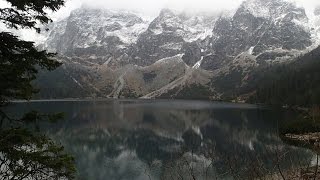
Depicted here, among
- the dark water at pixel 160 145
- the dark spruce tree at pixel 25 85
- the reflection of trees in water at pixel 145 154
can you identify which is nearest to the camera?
the dark spruce tree at pixel 25 85

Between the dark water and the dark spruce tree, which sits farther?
the dark water

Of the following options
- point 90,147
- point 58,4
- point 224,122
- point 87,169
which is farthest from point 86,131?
point 58,4

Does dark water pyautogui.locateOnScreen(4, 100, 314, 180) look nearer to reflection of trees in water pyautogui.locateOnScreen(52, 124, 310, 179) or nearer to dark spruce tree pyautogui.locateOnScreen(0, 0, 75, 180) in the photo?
reflection of trees in water pyautogui.locateOnScreen(52, 124, 310, 179)

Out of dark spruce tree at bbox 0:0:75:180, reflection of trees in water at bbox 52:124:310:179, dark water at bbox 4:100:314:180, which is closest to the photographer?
dark spruce tree at bbox 0:0:75:180

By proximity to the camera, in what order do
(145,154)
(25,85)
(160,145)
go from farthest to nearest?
(160,145) < (145,154) < (25,85)

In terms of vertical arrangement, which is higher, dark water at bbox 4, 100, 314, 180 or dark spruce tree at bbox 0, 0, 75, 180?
dark spruce tree at bbox 0, 0, 75, 180

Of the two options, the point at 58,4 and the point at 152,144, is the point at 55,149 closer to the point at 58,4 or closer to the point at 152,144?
the point at 58,4

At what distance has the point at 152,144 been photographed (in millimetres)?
100250

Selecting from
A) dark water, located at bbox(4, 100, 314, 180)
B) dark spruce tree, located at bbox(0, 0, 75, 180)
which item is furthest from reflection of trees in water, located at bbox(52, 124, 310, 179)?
dark spruce tree, located at bbox(0, 0, 75, 180)

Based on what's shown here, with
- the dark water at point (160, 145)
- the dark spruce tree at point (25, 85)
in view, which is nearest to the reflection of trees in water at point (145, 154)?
the dark water at point (160, 145)

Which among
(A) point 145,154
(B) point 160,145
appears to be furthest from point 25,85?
(B) point 160,145

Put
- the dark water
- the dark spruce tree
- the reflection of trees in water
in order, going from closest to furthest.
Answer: the dark spruce tree → the reflection of trees in water → the dark water

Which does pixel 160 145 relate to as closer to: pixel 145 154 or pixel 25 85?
pixel 145 154

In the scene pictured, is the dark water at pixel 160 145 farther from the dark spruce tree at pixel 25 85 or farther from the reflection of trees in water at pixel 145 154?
the dark spruce tree at pixel 25 85
